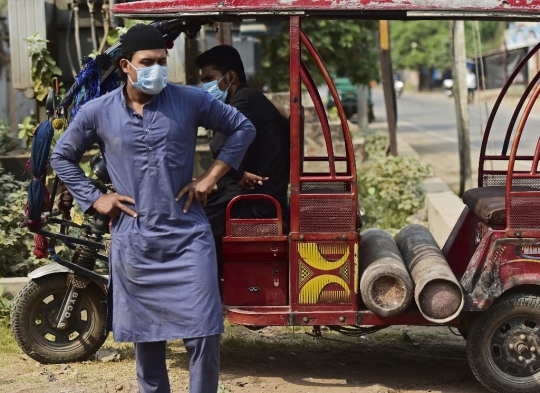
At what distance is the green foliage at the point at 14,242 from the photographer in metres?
7.16

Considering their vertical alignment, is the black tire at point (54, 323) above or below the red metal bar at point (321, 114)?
below

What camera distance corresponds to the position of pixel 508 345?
Result: 17.0 ft

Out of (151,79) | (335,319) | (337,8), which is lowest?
(335,319)

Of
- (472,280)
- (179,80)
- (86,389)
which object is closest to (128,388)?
(86,389)

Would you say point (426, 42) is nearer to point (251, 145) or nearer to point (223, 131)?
point (251, 145)

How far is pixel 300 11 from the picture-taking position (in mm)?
4941

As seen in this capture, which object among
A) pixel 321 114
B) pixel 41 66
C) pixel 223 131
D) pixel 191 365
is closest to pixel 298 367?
pixel 321 114

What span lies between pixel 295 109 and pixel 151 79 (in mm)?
1213

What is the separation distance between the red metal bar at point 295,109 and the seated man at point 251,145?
0.33 metres

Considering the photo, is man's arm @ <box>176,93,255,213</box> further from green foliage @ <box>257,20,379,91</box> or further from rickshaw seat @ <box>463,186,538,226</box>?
green foliage @ <box>257,20,379,91</box>

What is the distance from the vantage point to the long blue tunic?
3957 mm

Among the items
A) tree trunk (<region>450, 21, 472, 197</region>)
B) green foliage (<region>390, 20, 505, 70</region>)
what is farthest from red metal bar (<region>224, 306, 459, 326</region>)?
green foliage (<region>390, 20, 505, 70</region>)

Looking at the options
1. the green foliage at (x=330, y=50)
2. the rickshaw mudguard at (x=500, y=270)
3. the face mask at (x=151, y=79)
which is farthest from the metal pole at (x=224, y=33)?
the green foliage at (x=330, y=50)

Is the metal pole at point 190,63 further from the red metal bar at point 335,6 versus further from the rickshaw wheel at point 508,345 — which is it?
the rickshaw wheel at point 508,345
